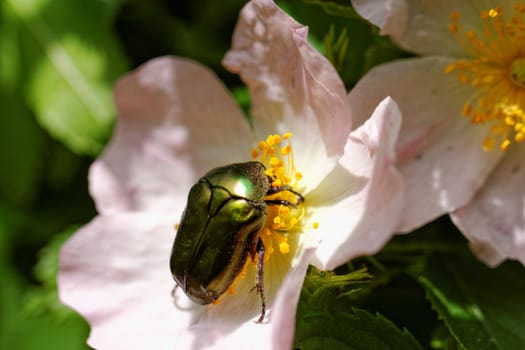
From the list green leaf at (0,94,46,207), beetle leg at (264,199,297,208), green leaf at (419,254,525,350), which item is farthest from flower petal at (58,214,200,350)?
green leaf at (0,94,46,207)

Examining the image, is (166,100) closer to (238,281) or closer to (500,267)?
(238,281)

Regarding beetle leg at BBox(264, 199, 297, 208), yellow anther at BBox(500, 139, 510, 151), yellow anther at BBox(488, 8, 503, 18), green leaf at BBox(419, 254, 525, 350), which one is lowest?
green leaf at BBox(419, 254, 525, 350)

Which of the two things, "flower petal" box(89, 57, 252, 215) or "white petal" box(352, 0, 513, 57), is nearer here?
"white petal" box(352, 0, 513, 57)

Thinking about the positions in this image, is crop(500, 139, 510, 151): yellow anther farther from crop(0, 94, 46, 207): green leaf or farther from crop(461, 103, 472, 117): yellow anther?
crop(0, 94, 46, 207): green leaf

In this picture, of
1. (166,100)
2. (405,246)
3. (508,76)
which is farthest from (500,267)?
(166,100)

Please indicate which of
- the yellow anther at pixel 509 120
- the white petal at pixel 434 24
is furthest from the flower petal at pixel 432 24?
the yellow anther at pixel 509 120

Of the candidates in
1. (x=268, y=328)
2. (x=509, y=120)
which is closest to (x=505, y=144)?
(x=509, y=120)
